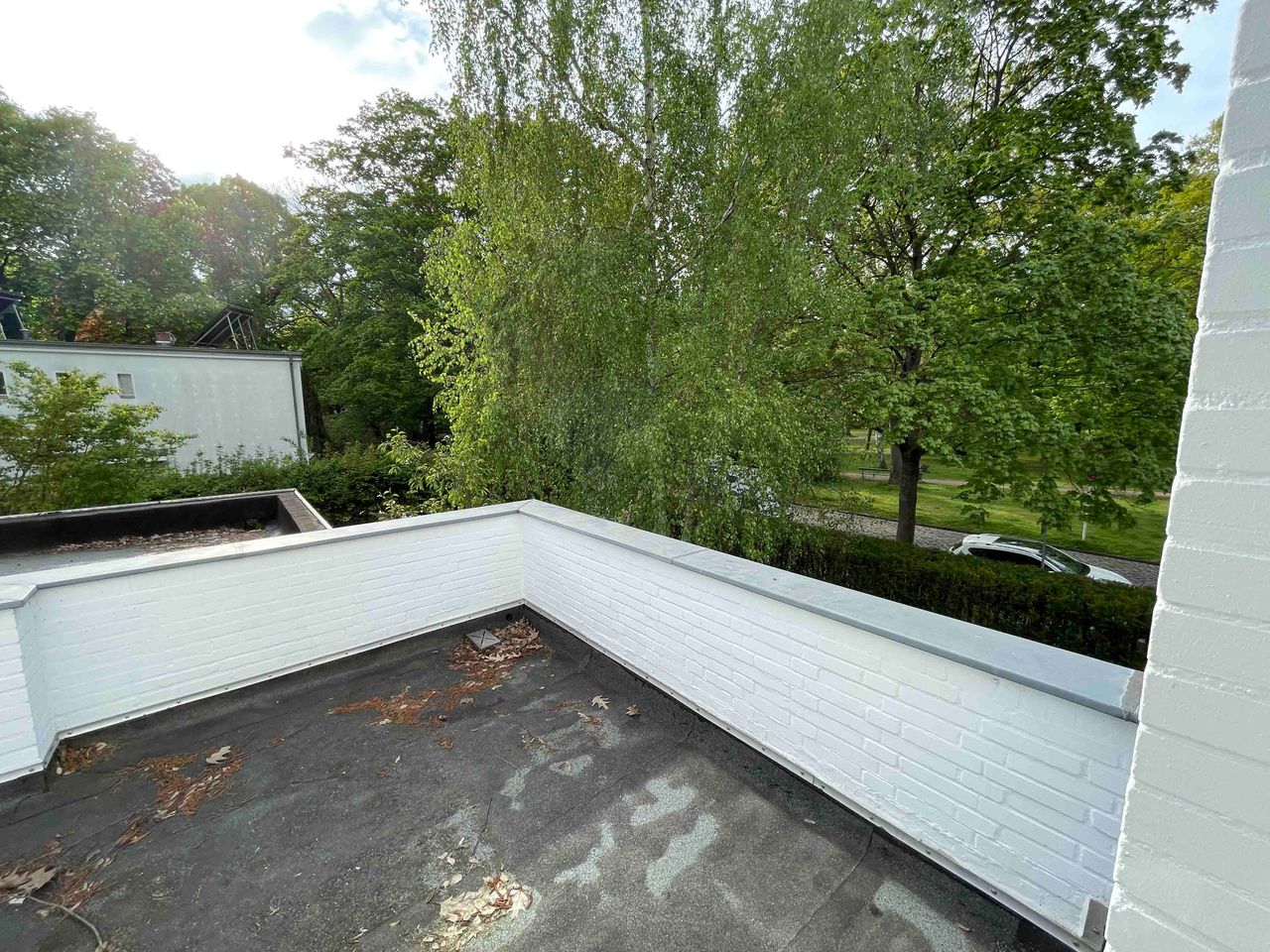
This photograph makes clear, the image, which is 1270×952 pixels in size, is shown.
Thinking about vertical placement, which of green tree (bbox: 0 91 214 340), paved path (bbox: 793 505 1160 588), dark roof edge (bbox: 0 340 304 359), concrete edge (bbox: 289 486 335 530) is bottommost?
paved path (bbox: 793 505 1160 588)

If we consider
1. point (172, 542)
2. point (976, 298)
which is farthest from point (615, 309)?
point (172, 542)

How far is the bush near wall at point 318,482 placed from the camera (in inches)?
361

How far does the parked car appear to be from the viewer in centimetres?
782

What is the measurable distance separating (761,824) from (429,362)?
571 centimetres

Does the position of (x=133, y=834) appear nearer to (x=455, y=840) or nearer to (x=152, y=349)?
(x=455, y=840)

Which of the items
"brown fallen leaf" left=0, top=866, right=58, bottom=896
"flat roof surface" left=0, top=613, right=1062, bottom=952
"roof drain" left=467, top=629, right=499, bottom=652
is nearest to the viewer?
"flat roof surface" left=0, top=613, right=1062, bottom=952

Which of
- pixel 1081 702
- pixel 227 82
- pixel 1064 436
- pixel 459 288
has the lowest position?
pixel 1081 702

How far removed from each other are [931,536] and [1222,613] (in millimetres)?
13903

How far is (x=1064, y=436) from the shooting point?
20.0ft

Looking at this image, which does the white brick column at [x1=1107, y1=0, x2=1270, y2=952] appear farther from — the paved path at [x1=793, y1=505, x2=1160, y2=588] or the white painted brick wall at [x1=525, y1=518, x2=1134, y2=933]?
the paved path at [x1=793, y1=505, x2=1160, y2=588]

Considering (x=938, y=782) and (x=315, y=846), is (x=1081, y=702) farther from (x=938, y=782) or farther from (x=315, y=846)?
(x=315, y=846)

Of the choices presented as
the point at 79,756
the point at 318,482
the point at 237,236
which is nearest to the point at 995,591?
the point at 79,756

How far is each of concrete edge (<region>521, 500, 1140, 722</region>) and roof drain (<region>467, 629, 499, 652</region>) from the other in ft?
5.00

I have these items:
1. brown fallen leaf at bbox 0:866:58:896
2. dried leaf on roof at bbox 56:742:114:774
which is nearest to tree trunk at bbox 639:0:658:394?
dried leaf on roof at bbox 56:742:114:774
